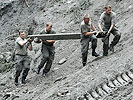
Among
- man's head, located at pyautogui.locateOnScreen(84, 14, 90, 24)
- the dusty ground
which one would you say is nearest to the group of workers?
man's head, located at pyautogui.locateOnScreen(84, 14, 90, 24)

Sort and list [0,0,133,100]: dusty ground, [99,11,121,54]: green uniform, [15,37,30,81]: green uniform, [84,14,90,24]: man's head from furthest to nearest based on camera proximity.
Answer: [15,37,30,81]: green uniform
[99,11,121,54]: green uniform
[84,14,90,24]: man's head
[0,0,133,100]: dusty ground

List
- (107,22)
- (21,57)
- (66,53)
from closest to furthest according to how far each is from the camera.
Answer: (107,22)
(21,57)
(66,53)

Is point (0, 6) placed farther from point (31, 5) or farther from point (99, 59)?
point (99, 59)

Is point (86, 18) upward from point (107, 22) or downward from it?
upward

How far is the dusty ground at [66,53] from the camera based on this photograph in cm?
735

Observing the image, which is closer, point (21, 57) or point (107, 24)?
point (107, 24)

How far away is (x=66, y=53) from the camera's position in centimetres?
1141

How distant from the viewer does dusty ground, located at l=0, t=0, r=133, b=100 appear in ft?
24.1

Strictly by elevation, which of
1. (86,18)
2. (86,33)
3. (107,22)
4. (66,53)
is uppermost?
(86,18)

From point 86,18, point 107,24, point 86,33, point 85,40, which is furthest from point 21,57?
point 107,24

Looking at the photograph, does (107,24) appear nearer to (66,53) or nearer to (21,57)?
(21,57)

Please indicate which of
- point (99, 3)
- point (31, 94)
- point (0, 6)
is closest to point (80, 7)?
point (99, 3)

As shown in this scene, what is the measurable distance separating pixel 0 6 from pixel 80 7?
203 inches

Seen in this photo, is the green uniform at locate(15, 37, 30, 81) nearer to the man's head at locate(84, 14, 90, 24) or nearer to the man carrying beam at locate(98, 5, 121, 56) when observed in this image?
the man's head at locate(84, 14, 90, 24)
